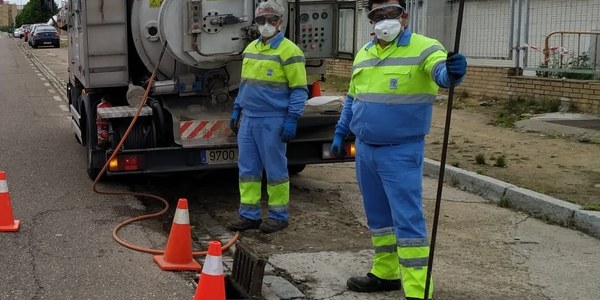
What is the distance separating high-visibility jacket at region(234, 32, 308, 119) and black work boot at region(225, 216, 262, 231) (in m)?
0.93

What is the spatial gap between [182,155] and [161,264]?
1700mm

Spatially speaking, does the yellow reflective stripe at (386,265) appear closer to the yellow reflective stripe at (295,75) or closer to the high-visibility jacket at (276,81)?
the high-visibility jacket at (276,81)

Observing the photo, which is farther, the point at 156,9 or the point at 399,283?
the point at 156,9

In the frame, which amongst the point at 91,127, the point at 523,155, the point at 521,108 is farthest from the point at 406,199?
the point at 521,108

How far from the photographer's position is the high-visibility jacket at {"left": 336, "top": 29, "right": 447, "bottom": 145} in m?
4.41

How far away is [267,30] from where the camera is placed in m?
6.28

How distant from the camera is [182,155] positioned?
22.7 feet

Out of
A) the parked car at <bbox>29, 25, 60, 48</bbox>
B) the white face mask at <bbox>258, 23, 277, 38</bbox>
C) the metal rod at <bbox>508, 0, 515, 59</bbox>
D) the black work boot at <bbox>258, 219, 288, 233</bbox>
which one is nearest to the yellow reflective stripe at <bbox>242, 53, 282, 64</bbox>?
the white face mask at <bbox>258, 23, 277, 38</bbox>

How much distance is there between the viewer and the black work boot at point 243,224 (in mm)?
6434

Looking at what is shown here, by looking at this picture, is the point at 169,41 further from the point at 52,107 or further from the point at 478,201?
the point at 52,107

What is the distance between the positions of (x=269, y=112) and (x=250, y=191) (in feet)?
2.32

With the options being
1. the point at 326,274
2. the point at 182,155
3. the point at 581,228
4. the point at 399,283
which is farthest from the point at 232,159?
the point at 581,228

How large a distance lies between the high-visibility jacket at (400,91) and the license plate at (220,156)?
8.81 feet

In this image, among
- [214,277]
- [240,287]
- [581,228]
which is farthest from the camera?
[581,228]
